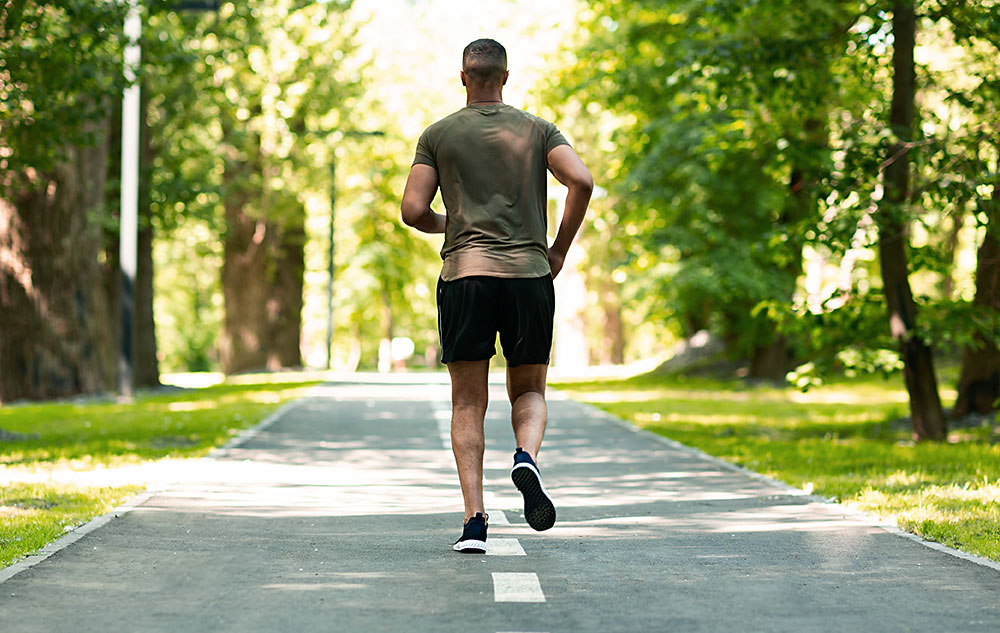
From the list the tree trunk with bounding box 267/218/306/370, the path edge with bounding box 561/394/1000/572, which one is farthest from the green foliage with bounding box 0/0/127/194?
the tree trunk with bounding box 267/218/306/370

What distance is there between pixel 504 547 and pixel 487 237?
1463 millimetres

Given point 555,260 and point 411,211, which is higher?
point 411,211

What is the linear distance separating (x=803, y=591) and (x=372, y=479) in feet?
16.8

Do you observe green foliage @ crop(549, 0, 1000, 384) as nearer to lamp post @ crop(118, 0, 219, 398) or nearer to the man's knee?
the man's knee

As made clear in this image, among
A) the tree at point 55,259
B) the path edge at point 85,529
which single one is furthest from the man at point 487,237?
the tree at point 55,259

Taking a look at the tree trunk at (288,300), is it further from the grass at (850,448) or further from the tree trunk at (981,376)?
the tree trunk at (981,376)

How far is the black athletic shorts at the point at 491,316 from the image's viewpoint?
20.8ft

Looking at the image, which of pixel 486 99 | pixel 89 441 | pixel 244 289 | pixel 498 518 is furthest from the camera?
pixel 244 289

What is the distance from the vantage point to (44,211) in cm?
2008

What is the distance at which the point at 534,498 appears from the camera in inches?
239

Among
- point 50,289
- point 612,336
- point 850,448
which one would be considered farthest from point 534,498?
point 612,336

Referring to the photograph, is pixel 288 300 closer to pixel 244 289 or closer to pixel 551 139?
pixel 244 289

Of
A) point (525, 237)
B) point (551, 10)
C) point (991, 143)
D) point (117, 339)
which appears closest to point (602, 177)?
point (551, 10)

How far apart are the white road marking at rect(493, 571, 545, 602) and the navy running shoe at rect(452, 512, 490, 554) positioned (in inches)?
19.5
